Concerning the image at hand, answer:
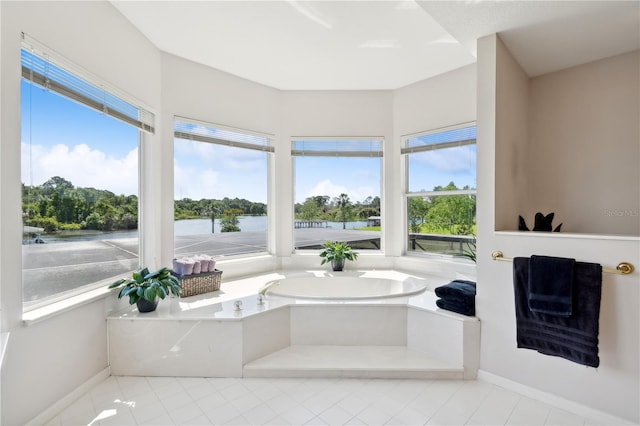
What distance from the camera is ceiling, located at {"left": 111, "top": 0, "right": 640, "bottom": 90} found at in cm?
181

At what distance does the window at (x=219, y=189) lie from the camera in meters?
3.04

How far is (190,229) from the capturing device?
10.2ft

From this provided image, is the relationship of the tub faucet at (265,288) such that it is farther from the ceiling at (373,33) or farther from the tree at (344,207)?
the ceiling at (373,33)

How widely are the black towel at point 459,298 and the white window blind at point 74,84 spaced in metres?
2.78

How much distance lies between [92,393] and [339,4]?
3.01 metres

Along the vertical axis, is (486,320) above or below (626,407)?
above

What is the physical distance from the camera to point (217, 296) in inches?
104

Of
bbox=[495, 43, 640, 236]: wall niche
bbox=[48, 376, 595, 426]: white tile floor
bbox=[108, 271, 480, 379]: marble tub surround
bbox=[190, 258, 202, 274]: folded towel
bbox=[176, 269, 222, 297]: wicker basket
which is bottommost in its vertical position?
bbox=[48, 376, 595, 426]: white tile floor

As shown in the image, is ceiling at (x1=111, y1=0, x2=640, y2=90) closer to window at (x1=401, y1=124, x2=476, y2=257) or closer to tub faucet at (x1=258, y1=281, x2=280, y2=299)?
window at (x1=401, y1=124, x2=476, y2=257)

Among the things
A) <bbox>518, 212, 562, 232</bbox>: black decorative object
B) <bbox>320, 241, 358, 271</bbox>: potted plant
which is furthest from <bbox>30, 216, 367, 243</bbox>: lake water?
<bbox>518, 212, 562, 232</bbox>: black decorative object

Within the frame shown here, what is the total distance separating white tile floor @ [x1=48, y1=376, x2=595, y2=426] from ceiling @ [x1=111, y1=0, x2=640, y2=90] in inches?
89.5

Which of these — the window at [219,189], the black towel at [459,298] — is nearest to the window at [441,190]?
the black towel at [459,298]

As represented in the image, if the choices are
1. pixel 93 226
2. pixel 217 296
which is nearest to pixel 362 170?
pixel 217 296

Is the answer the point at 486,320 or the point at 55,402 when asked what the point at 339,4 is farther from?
the point at 55,402
